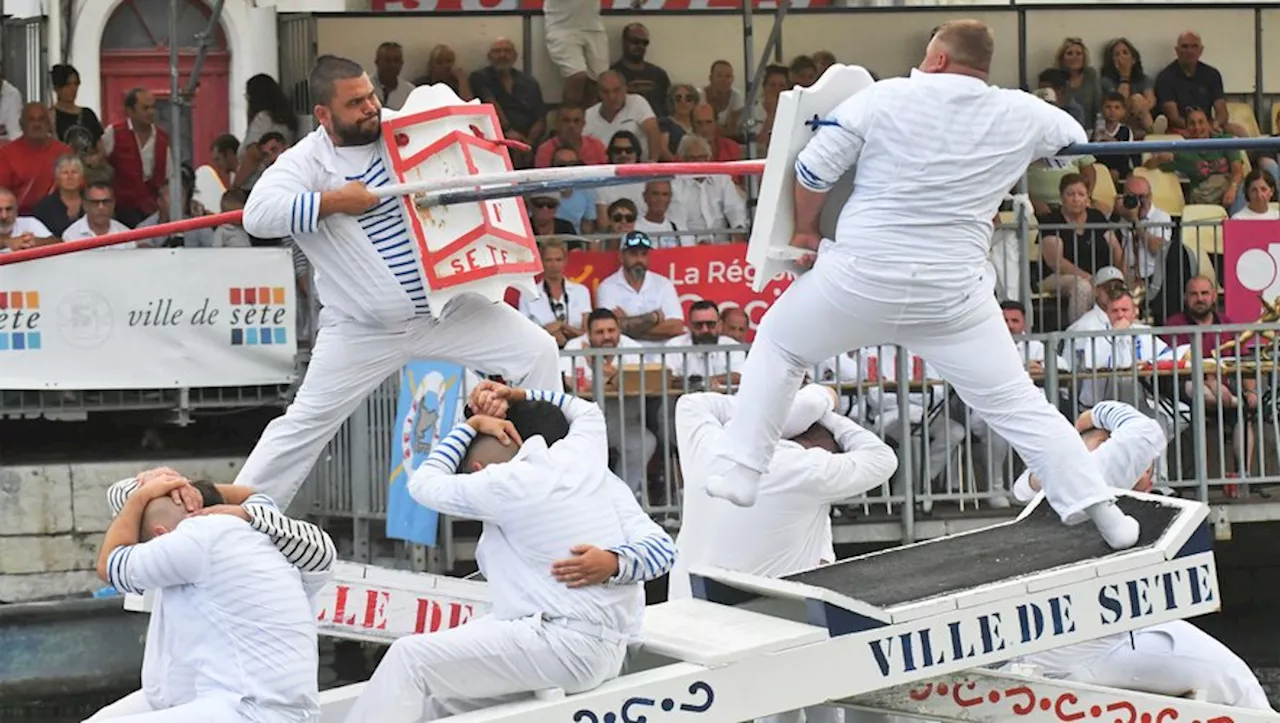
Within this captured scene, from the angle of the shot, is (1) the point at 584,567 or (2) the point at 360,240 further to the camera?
(2) the point at 360,240

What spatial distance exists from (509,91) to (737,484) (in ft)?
24.1

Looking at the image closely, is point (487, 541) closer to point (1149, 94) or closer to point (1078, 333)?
point (1078, 333)

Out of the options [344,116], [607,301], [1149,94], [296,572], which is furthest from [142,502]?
[1149,94]

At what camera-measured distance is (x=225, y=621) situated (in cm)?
662

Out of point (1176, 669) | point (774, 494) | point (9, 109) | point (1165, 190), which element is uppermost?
point (9, 109)

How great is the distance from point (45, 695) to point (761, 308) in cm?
433

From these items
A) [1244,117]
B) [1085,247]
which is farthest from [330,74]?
→ [1244,117]

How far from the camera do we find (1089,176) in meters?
14.1

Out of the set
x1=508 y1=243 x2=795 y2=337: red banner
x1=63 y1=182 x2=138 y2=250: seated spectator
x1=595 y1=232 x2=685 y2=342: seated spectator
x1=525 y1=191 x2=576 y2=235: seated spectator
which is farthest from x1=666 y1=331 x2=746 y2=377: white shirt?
x1=63 y1=182 x2=138 y2=250: seated spectator

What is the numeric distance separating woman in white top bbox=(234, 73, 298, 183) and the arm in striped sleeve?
763cm

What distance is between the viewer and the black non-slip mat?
7668mm

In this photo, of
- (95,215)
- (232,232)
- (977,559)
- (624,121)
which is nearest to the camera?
(977,559)

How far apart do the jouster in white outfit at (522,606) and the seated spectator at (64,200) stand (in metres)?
6.52

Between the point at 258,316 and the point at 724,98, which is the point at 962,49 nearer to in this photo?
the point at 258,316
